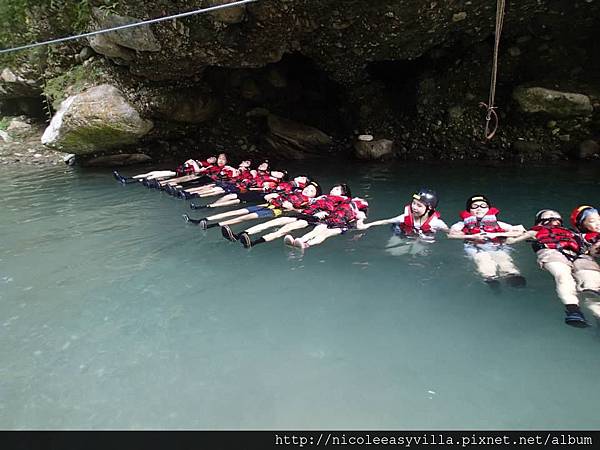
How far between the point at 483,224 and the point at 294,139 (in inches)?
420

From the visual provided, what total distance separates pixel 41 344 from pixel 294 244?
145 inches

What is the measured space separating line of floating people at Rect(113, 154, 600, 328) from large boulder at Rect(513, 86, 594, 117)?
7282mm

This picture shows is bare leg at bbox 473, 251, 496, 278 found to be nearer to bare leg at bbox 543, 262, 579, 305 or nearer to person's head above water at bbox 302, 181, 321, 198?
bare leg at bbox 543, 262, 579, 305

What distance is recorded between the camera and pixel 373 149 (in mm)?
14773

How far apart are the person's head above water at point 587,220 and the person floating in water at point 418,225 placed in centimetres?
187

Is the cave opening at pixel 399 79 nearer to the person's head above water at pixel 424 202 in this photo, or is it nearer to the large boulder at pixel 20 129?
the person's head above water at pixel 424 202

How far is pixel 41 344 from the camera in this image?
13.6 ft

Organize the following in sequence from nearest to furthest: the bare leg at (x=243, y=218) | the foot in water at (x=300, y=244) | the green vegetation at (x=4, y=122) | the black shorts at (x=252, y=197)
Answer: the foot in water at (x=300, y=244), the bare leg at (x=243, y=218), the black shorts at (x=252, y=197), the green vegetation at (x=4, y=122)

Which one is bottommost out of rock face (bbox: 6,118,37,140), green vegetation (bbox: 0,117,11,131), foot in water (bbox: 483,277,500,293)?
foot in water (bbox: 483,277,500,293)

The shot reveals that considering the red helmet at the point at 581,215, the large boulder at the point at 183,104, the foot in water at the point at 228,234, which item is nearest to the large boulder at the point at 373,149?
the large boulder at the point at 183,104

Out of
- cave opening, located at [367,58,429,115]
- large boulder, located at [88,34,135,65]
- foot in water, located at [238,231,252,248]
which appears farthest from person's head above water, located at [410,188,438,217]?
cave opening, located at [367,58,429,115]

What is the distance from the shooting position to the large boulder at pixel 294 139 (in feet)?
51.0

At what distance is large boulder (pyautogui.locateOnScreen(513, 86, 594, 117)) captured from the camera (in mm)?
11641

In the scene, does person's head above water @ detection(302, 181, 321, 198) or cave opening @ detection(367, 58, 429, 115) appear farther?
cave opening @ detection(367, 58, 429, 115)
